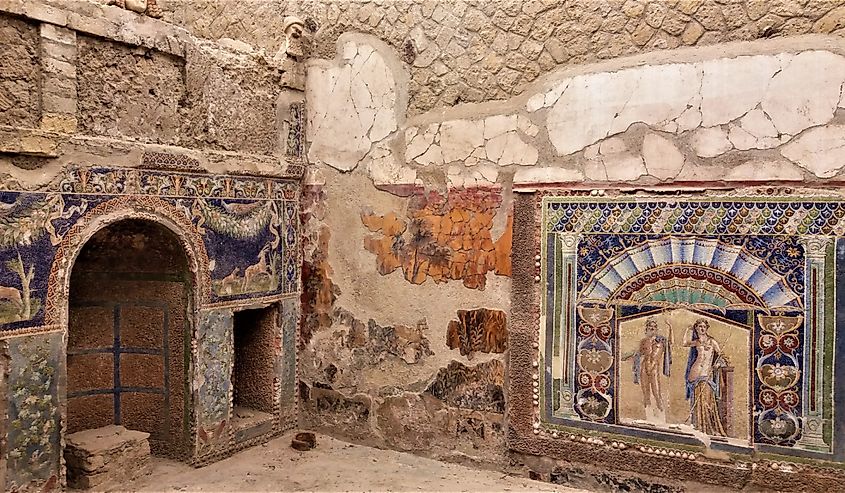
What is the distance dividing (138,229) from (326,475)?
4.96 feet

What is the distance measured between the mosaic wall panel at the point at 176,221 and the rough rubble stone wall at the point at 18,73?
0.29 metres

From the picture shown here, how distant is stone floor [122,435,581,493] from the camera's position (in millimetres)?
3361

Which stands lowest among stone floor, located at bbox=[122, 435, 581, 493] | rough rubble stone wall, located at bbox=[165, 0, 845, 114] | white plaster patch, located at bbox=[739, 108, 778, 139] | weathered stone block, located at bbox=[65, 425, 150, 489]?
stone floor, located at bbox=[122, 435, 581, 493]

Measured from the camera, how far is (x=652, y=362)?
3184 mm

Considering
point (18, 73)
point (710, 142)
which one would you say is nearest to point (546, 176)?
point (710, 142)

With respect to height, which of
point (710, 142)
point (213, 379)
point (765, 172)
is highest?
point (710, 142)

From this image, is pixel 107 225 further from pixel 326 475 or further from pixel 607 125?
pixel 607 125

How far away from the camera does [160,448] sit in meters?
3.68

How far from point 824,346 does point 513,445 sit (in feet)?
4.71

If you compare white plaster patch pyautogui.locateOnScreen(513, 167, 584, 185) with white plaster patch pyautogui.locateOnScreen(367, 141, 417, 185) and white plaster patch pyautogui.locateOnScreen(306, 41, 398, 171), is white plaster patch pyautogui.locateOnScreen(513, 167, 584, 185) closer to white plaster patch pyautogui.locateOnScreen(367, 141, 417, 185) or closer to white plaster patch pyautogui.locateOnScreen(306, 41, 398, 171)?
white plaster patch pyautogui.locateOnScreen(367, 141, 417, 185)

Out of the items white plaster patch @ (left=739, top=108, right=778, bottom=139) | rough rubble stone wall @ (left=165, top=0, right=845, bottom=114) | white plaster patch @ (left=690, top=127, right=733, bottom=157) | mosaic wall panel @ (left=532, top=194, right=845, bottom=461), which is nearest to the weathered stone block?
mosaic wall panel @ (left=532, top=194, right=845, bottom=461)

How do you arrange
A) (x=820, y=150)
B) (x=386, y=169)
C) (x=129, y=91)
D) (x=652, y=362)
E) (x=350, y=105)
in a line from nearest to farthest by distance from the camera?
1. (x=820, y=150)
2. (x=652, y=362)
3. (x=129, y=91)
4. (x=386, y=169)
5. (x=350, y=105)

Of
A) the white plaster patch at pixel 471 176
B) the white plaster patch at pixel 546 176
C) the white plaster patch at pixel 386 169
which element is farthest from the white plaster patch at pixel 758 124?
the white plaster patch at pixel 386 169

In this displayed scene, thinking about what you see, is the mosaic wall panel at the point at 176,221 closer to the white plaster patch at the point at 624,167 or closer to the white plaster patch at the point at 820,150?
the white plaster patch at the point at 624,167
